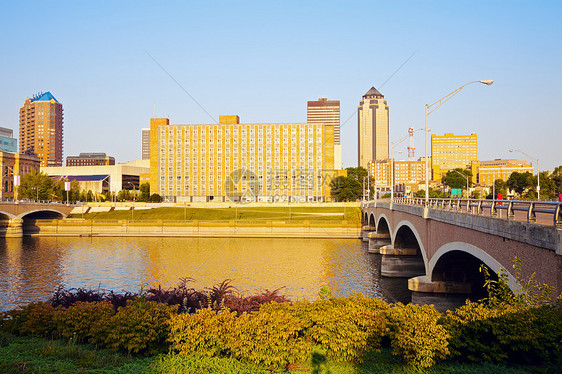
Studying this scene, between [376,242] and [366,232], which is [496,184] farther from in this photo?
[376,242]

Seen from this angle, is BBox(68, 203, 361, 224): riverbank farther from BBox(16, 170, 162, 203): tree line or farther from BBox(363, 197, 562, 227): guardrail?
BBox(363, 197, 562, 227): guardrail


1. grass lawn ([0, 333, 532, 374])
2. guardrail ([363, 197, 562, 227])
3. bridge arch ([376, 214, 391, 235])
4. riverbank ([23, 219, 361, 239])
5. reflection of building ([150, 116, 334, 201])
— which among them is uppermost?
reflection of building ([150, 116, 334, 201])

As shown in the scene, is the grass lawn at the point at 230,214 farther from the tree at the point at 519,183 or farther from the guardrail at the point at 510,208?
the guardrail at the point at 510,208

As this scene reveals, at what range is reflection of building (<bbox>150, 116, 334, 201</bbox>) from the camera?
153 metres

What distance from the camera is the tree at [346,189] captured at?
146125mm

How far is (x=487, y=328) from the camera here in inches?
463

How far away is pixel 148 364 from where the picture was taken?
11820 millimetres

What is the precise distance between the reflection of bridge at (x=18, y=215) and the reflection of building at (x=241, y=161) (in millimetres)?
63235

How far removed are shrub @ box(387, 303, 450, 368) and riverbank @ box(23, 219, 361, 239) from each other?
68617 millimetres

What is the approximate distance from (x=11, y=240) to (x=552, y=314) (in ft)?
301

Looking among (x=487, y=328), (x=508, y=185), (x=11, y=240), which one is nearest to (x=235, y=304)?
(x=487, y=328)

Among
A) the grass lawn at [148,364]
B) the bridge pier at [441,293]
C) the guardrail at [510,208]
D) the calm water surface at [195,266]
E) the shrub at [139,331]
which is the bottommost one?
the calm water surface at [195,266]

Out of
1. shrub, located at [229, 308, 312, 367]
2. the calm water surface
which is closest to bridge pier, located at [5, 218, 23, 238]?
the calm water surface

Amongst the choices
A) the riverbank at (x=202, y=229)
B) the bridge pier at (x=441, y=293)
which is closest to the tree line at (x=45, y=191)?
the riverbank at (x=202, y=229)
